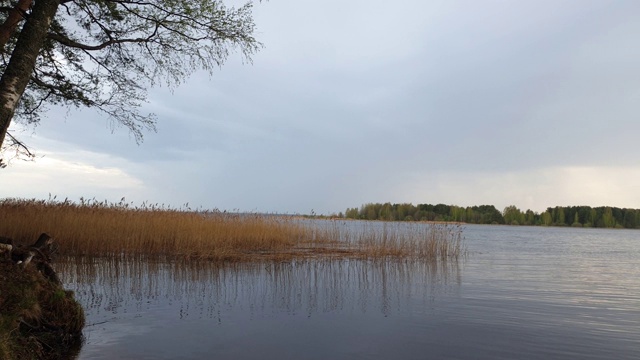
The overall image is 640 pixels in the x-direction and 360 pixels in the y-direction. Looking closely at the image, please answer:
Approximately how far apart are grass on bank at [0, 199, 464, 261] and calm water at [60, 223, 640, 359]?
1.82 m

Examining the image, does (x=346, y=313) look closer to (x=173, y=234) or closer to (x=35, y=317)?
(x=35, y=317)

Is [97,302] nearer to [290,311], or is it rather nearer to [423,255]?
[290,311]

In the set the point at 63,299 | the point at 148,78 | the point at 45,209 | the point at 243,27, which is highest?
the point at 243,27

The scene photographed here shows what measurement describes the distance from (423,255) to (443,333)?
10153mm

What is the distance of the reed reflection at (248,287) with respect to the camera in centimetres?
717

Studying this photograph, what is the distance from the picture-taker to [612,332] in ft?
20.4

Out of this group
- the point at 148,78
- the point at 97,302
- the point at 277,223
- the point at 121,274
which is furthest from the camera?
the point at 277,223

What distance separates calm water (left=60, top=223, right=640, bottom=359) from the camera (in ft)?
17.2

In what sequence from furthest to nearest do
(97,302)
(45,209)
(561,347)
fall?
1. (45,209)
2. (97,302)
3. (561,347)

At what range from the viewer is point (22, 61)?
503 cm

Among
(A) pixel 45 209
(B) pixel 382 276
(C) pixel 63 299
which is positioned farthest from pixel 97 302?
(A) pixel 45 209

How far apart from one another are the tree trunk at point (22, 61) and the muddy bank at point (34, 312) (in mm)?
1420

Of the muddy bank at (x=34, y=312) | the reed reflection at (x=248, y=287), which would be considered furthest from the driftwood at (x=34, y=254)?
the reed reflection at (x=248, y=287)

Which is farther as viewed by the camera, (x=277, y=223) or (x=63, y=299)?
(x=277, y=223)
